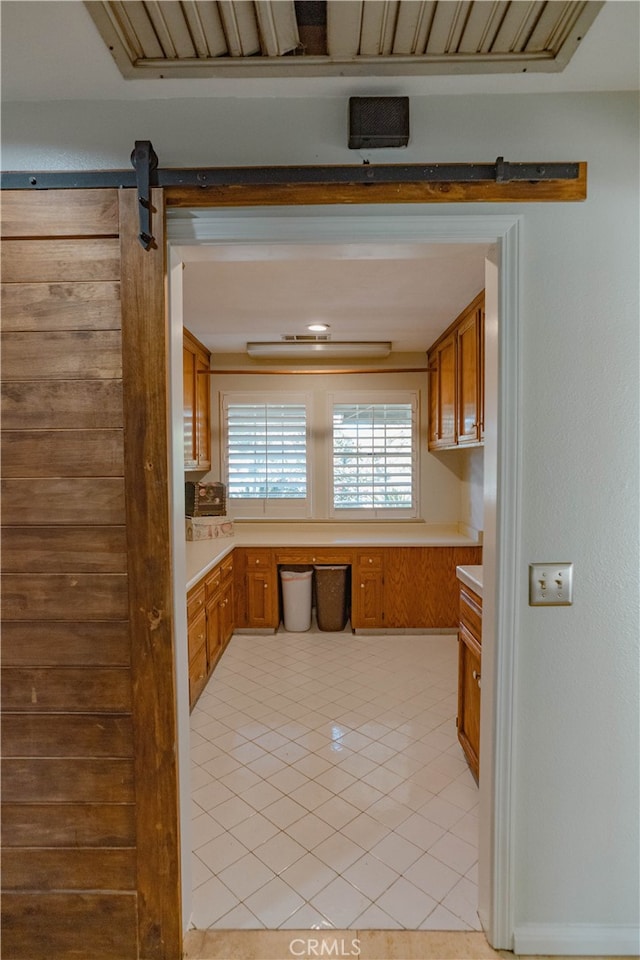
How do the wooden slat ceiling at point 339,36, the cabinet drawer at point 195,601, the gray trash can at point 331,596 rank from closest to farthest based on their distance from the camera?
the wooden slat ceiling at point 339,36, the cabinet drawer at point 195,601, the gray trash can at point 331,596

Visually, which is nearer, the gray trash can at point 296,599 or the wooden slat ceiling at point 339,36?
the wooden slat ceiling at point 339,36

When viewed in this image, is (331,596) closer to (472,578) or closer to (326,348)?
(472,578)

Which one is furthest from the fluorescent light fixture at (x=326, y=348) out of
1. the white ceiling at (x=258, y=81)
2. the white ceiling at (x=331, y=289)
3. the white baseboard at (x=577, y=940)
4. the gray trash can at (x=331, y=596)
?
the white baseboard at (x=577, y=940)

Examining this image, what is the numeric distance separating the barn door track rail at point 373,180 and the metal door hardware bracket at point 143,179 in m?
0.02

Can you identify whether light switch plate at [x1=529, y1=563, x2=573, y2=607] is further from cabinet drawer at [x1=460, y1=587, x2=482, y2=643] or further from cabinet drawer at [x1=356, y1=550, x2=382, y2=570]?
cabinet drawer at [x1=356, y1=550, x2=382, y2=570]

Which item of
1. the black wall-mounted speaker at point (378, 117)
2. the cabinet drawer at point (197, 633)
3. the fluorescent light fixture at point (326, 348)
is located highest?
the fluorescent light fixture at point (326, 348)

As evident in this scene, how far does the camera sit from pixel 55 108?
1246 mm

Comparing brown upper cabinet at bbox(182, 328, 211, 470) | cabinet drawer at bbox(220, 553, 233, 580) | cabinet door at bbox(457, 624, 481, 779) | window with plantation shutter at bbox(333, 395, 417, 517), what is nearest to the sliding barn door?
cabinet door at bbox(457, 624, 481, 779)

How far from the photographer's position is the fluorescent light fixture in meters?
3.78

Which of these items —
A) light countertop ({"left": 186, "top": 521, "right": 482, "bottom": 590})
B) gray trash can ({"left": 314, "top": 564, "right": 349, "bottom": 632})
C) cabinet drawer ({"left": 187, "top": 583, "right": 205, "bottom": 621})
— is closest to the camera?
cabinet drawer ({"left": 187, "top": 583, "right": 205, "bottom": 621})

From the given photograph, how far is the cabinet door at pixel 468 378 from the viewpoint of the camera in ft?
9.29

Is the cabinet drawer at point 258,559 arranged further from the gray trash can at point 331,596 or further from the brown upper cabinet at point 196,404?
the brown upper cabinet at point 196,404

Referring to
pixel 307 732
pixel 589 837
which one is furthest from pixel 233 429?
pixel 589 837

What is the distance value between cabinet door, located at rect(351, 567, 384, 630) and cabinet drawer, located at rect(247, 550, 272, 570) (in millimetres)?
775
